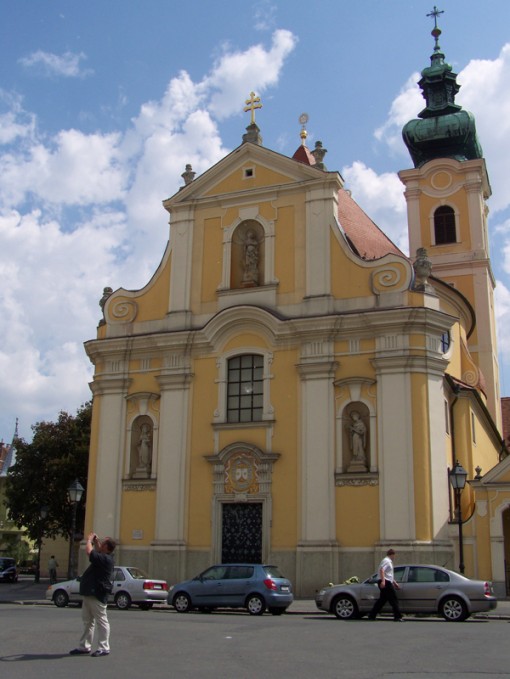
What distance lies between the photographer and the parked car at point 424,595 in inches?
653

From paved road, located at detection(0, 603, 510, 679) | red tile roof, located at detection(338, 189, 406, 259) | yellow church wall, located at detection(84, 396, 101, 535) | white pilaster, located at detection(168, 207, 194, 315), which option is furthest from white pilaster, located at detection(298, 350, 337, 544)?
paved road, located at detection(0, 603, 510, 679)

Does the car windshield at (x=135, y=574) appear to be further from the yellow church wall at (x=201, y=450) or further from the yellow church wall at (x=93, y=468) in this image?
the yellow church wall at (x=93, y=468)

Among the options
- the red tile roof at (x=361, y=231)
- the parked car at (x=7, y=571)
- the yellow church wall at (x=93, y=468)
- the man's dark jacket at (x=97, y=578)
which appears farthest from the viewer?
the parked car at (x=7, y=571)

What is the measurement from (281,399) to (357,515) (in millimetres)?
4322

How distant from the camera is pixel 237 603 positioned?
1873 cm

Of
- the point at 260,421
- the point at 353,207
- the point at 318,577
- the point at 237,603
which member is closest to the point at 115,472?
the point at 260,421

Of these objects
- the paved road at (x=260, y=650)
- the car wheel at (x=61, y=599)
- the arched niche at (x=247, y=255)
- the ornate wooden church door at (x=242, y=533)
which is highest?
the arched niche at (x=247, y=255)

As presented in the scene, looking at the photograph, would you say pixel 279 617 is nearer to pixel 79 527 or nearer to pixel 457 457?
pixel 457 457

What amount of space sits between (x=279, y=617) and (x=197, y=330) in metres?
11.9

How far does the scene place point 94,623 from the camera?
34.4ft

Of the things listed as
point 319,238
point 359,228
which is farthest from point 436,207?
point 319,238

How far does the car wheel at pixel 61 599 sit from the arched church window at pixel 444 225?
27.7m

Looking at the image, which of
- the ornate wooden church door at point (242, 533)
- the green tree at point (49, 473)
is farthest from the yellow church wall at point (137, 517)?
the green tree at point (49, 473)

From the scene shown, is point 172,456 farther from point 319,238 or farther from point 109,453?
point 319,238
